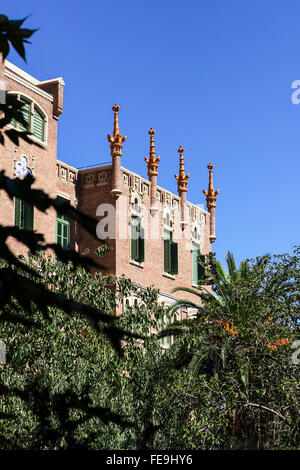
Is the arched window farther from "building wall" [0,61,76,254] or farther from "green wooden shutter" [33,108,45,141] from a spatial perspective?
"green wooden shutter" [33,108,45,141]

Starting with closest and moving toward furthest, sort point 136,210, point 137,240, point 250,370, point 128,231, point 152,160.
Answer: point 250,370 < point 128,231 < point 137,240 < point 136,210 < point 152,160

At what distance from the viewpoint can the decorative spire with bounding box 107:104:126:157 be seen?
26.9 m

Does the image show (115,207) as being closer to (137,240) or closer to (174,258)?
(137,240)

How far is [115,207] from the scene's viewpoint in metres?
26.7

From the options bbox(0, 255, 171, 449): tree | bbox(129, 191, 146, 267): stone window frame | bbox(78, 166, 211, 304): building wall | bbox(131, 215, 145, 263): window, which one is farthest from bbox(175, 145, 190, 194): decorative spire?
bbox(0, 255, 171, 449): tree

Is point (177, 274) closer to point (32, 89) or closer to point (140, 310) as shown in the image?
point (32, 89)

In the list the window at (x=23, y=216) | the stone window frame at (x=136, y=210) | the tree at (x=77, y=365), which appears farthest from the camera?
the stone window frame at (x=136, y=210)

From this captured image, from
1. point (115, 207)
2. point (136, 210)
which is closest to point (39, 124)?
point (115, 207)

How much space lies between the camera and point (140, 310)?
51.2ft

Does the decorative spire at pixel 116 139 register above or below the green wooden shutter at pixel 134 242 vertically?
above

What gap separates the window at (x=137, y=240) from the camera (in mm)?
27406

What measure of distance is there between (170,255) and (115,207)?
439cm

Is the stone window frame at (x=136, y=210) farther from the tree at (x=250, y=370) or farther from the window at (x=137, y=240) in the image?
the tree at (x=250, y=370)

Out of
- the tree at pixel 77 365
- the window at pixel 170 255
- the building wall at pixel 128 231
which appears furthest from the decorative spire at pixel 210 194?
the tree at pixel 77 365
